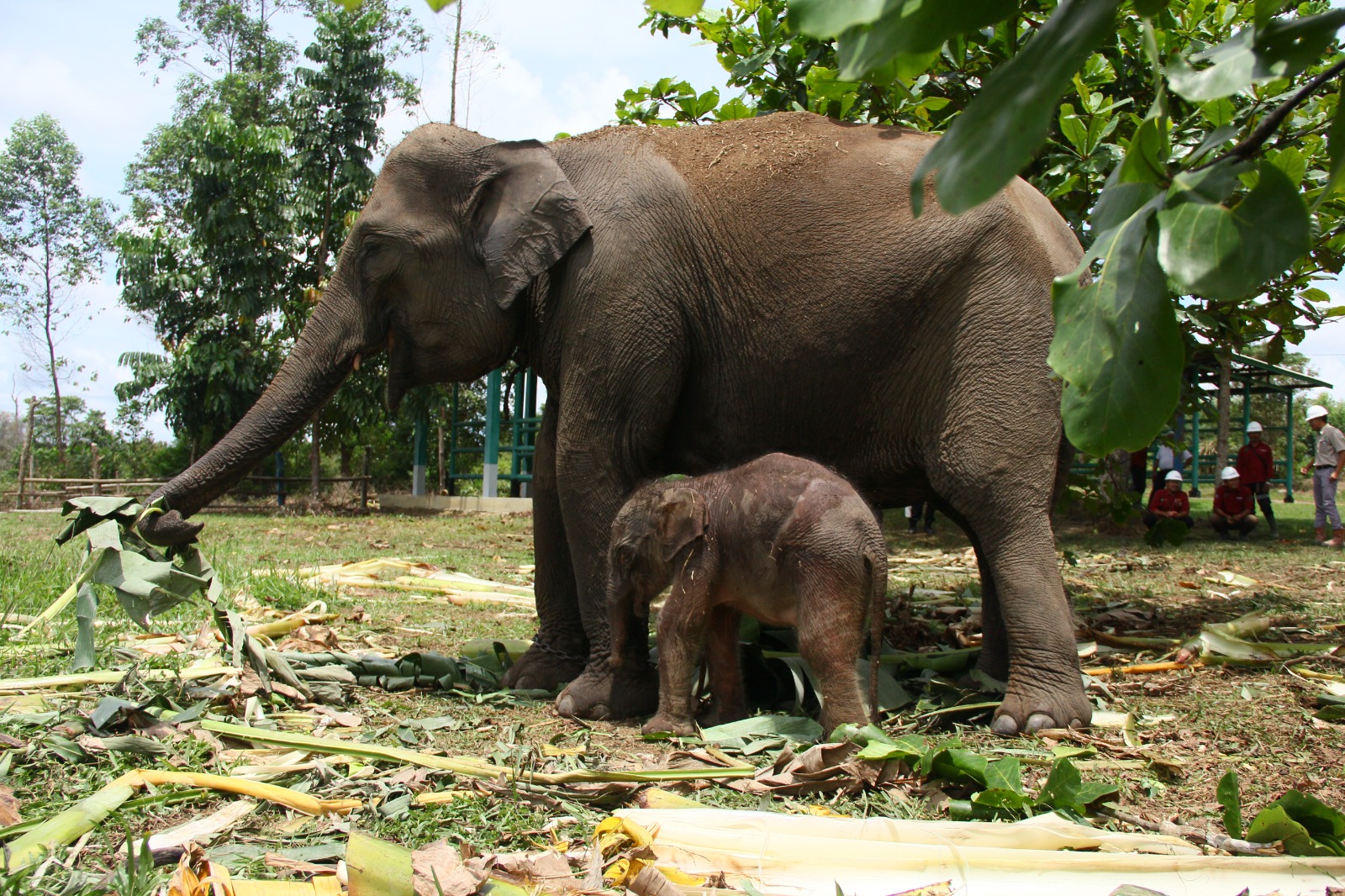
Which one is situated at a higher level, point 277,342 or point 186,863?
point 277,342

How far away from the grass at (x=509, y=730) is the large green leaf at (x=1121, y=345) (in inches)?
85.5

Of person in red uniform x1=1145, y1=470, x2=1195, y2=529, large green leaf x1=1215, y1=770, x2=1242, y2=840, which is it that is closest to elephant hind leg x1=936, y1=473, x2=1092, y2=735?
large green leaf x1=1215, y1=770, x2=1242, y2=840

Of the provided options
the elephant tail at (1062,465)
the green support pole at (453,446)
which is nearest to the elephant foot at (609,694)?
the elephant tail at (1062,465)

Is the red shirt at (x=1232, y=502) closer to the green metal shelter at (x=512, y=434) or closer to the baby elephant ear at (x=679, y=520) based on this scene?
the green metal shelter at (x=512, y=434)

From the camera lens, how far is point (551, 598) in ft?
17.3

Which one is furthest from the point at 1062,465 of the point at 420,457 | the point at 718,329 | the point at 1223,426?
the point at 420,457

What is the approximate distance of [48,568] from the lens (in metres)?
6.99

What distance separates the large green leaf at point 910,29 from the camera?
2.57ft

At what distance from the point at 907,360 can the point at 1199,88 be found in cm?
359

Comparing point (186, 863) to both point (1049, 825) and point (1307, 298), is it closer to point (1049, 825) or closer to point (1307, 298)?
point (1049, 825)

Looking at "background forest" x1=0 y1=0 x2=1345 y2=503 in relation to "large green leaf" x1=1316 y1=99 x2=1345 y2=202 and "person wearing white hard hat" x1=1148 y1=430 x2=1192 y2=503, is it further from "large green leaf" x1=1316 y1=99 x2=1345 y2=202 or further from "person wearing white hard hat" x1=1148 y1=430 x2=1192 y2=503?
"person wearing white hard hat" x1=1148 y1=430 x2=1192 y2=503

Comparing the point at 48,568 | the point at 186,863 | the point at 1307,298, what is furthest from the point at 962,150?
the point at 48,568

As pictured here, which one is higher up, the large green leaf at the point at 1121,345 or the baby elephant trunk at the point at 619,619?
the large green leaf at the point at 1121,345

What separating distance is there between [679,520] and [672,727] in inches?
30.4
